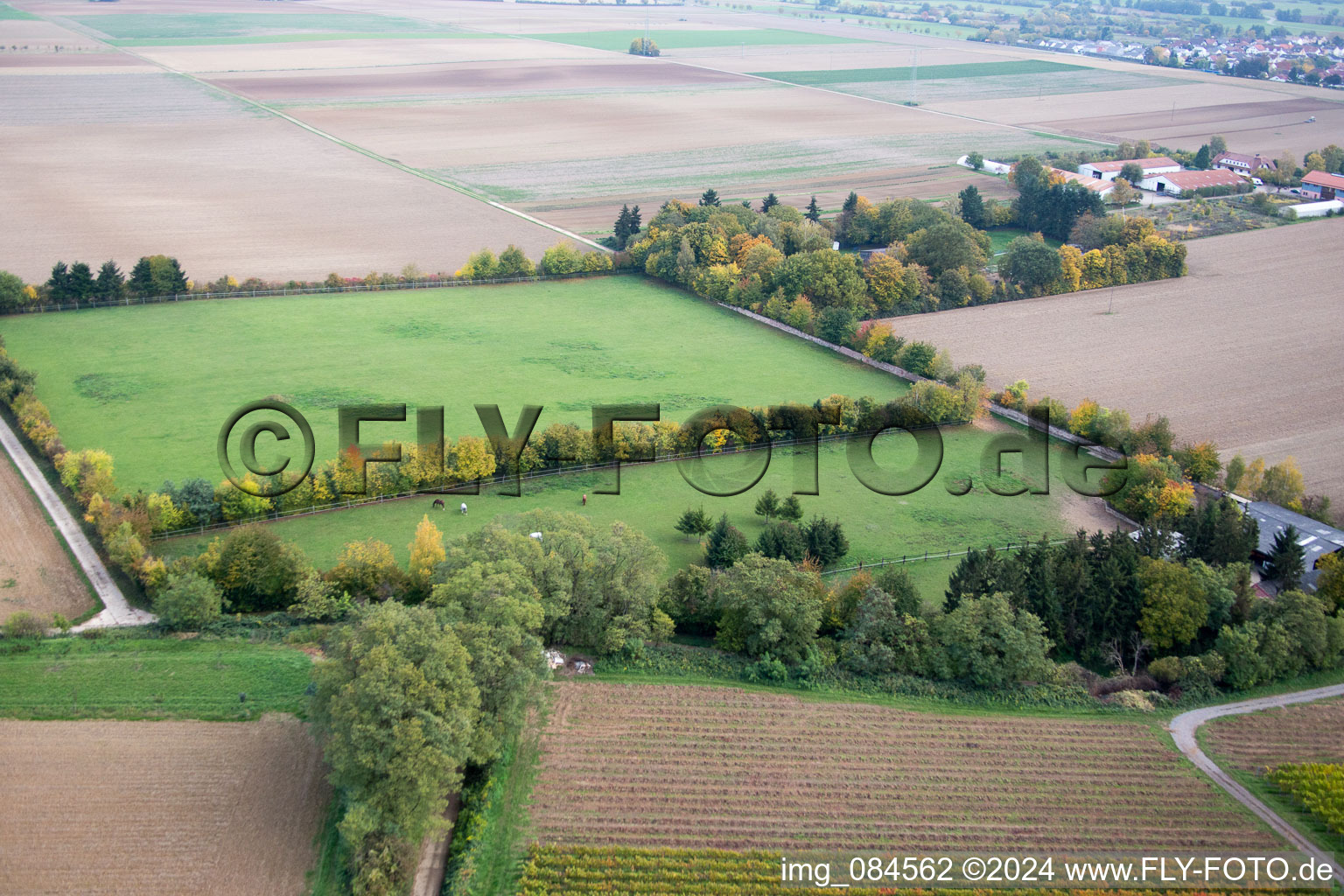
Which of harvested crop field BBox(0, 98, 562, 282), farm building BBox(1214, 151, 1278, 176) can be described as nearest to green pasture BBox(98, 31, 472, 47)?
harvested crop field BBox(0, 98, 562, 282)

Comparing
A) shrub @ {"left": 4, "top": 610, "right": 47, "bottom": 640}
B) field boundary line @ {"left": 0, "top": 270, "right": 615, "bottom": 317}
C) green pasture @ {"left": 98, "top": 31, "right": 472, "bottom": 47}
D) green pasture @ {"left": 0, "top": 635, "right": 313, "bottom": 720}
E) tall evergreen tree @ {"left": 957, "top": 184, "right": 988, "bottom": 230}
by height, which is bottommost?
green pasture @ {"left": 0, "top": 635, "right": 313, "bottom": 720}

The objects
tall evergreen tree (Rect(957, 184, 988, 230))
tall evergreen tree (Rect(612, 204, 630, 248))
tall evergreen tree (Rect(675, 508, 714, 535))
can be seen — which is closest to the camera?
tall evergreen tree (Rect(675, 508, 714, 535))

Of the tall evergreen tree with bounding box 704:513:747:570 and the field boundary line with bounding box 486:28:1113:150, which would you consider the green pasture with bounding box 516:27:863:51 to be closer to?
the field boundary line with bounding box 486:28:1113:150

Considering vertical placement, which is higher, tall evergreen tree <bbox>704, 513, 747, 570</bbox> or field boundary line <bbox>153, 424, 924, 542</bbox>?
field boundary line <bbox>153, 424, 924, 542</bbox>

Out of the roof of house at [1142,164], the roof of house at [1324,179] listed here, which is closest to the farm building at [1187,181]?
the roof of house at [1142,164]

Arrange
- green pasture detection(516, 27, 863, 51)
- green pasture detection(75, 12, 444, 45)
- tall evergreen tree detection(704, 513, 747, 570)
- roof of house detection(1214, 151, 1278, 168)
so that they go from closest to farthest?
tall evergreen tree detection(704, 513, 747, 570)
roof of house detection(1214, 151, 1278, 168)
green pasture detection(75, 12, 444, 45)
green pasture detection(516, 27, 863, 51)

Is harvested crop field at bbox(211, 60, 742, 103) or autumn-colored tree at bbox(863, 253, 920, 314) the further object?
harvested crop field at bbox(211, 60, 742, 103)
